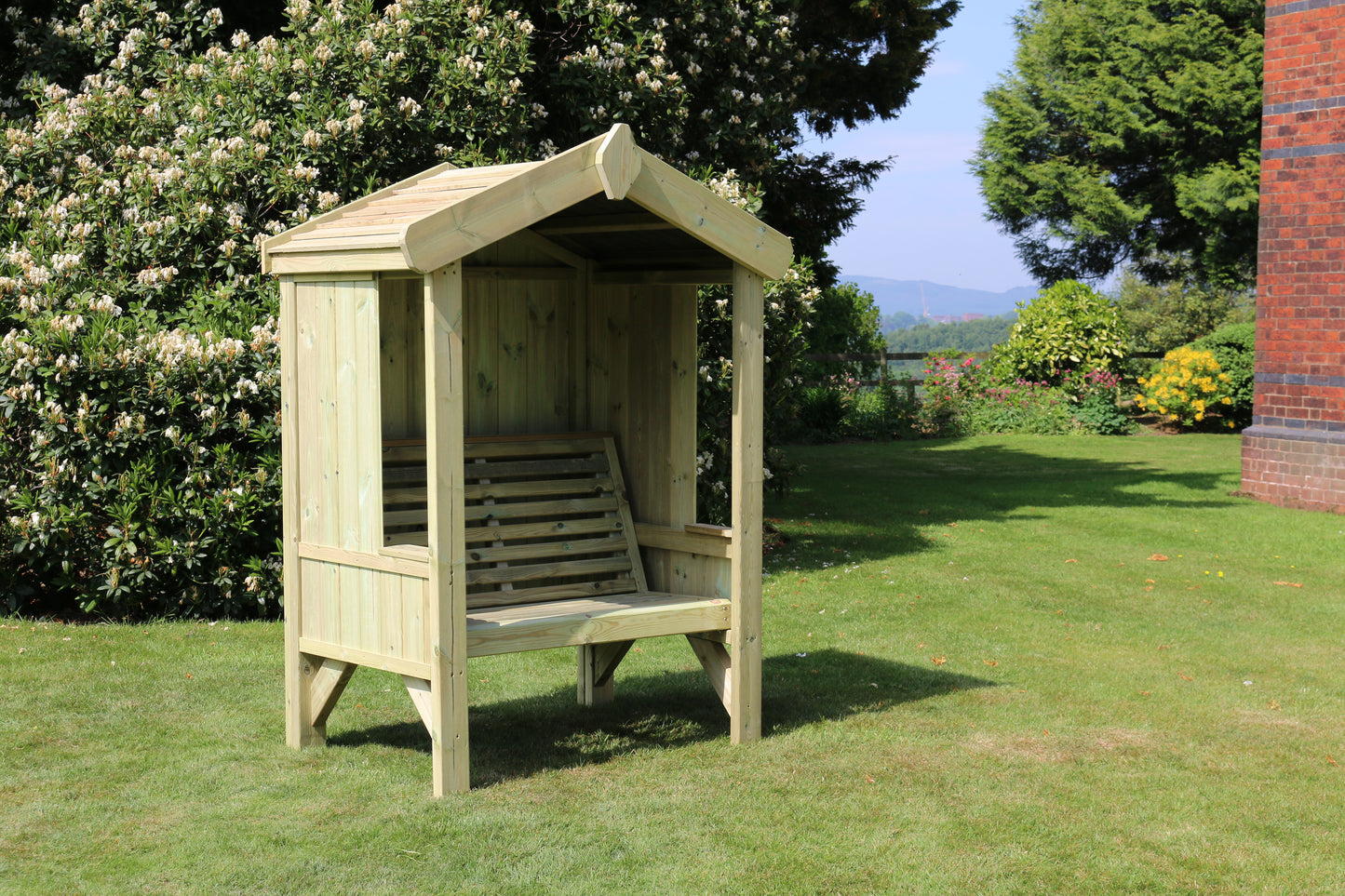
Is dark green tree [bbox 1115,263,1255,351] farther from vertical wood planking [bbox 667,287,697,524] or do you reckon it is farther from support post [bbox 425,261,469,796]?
support post [bbox 425,261,469,796]

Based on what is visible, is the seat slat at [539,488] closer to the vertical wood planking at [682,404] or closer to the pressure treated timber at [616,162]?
the vertical wood planking at [682,404]

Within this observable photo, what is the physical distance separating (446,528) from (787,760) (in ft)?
5.78

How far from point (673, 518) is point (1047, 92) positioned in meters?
29.0

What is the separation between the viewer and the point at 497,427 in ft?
21.4

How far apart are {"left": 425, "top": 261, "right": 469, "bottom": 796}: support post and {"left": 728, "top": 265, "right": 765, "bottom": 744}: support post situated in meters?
1.31

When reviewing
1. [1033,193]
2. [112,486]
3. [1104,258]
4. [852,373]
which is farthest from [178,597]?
[1104,258]

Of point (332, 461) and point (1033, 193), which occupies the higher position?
point (1033, 193)

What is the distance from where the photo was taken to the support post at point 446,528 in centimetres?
487

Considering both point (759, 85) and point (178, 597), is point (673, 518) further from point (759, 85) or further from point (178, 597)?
point (759, 85)

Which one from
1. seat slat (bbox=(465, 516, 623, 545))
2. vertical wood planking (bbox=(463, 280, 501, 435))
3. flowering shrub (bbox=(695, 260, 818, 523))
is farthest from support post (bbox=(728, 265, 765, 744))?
flowering shrub (bbox=(695, 260, 818, 523))

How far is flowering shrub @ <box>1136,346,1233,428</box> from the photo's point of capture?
22.0m

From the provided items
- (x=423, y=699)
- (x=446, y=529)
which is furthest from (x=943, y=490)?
(x=446, y=529)

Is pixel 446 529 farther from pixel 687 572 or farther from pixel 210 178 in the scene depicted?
pixel 210 178

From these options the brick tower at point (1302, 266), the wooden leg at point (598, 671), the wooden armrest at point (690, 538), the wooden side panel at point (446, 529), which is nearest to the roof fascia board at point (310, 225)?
the wooden side panel at point (446, 529)
